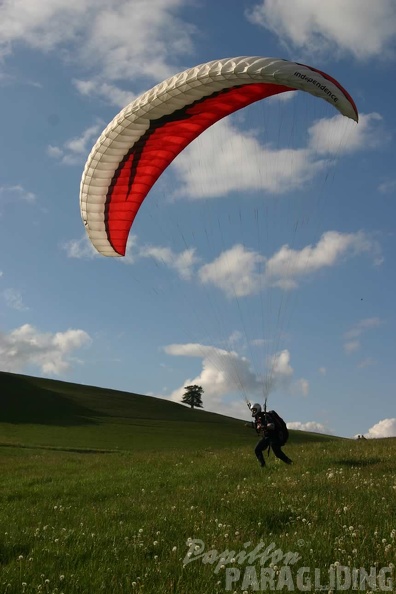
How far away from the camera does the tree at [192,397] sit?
4252 inches

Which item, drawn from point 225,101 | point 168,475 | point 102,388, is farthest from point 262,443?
point 102,388

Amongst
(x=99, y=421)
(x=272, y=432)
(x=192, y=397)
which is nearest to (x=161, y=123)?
(x=272, y=432)

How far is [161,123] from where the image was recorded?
15383 millimetres

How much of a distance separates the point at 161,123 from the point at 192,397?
9592cm

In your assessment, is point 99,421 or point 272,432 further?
point 99,421

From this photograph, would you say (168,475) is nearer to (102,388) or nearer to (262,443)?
(262,443)

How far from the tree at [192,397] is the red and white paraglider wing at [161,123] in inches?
3616

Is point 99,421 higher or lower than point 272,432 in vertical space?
lower

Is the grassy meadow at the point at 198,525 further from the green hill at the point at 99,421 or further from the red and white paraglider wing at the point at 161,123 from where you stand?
the green hill at the point at 99,421

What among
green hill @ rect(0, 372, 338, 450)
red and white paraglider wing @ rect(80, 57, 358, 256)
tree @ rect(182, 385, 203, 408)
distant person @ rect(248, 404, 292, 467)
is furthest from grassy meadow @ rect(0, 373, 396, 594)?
tree @ rect(182, 385, 203, 408)

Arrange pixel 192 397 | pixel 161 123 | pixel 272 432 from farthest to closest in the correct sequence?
pixel 192 397 < pixel 161 123 < pixel 272 432

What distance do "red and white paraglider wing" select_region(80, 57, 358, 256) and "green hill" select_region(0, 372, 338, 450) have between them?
2898cm

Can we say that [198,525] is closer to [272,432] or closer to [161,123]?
[272,432]

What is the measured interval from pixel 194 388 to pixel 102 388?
1802 centimetres
